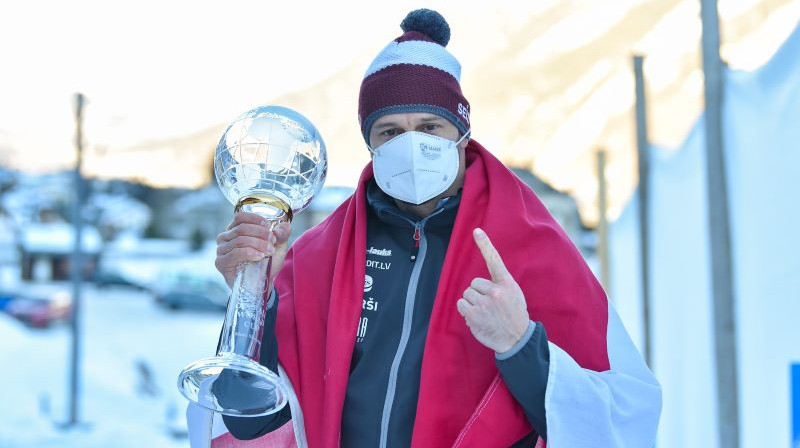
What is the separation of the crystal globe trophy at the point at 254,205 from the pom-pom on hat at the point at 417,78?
19cm

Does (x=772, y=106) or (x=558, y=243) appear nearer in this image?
(x=558, y=243)

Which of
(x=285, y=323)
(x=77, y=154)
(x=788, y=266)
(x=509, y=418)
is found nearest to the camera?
(x=509, y=418)

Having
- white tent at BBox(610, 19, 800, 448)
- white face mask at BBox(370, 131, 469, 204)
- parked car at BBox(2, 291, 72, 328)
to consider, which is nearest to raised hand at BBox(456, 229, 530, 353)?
white face mask at BBox(370, 131, 469, 204)

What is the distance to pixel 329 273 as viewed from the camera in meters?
2.07

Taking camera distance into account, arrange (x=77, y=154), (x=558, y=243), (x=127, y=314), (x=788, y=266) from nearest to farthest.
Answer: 1. (x=558, y=243)
2. (x=788, y=266)
3. (x=77, y=154)
4. (x=127, y=314)

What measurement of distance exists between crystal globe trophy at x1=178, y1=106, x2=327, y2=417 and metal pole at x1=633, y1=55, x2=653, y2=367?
3.57 m

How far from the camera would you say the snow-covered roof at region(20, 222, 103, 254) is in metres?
50.1

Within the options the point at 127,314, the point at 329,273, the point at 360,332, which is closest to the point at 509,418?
the point at 360,332

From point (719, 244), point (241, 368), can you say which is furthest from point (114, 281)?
point (241, 368)

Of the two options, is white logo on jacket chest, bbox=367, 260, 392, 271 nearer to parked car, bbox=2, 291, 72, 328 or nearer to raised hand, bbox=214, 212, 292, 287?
raised hand, bbox=214, 212, 292, 287

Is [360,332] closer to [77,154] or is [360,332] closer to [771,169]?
[771,169]

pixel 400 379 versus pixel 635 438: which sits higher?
pixel 400 379

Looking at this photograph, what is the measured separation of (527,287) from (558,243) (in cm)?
13


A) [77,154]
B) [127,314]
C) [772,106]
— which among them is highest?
[77,154]
